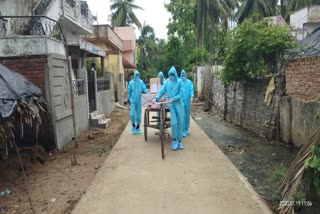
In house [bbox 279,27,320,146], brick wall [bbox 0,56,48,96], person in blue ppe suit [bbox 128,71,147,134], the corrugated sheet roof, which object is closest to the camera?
house [bbox 279,27,320,146]

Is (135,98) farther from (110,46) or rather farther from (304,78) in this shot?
(110,46)

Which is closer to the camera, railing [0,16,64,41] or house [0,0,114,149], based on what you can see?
house [0,0,114,149]

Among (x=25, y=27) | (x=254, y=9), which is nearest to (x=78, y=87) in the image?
(x=25, y=27)

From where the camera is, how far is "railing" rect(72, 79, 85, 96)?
9477mm

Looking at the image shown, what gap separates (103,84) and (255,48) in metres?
8.14

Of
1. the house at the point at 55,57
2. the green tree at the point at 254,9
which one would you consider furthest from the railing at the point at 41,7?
the green tree at the point at 254,9

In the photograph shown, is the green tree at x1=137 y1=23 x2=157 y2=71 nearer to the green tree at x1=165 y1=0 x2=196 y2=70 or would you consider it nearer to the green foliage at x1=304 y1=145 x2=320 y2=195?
the green tree at x1=165 y1=0 x2=196 y2=70

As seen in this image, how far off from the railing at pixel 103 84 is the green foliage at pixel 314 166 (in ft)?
36.9

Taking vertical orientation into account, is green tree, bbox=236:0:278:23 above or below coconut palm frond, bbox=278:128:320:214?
above

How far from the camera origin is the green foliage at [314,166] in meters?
2.75

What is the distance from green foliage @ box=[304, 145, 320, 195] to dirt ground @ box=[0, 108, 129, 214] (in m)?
2.89

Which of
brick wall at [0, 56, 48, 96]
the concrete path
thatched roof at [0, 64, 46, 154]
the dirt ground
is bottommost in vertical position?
the dirt ground

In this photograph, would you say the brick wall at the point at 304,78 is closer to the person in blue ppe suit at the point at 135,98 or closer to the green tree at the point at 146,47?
the person in blue ppe suit at the point at 135,98

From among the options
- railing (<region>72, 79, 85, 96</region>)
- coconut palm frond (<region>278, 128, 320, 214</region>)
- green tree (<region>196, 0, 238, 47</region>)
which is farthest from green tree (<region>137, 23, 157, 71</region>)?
coconut palm frond (<region>278, 128, 320, 214</region>)
